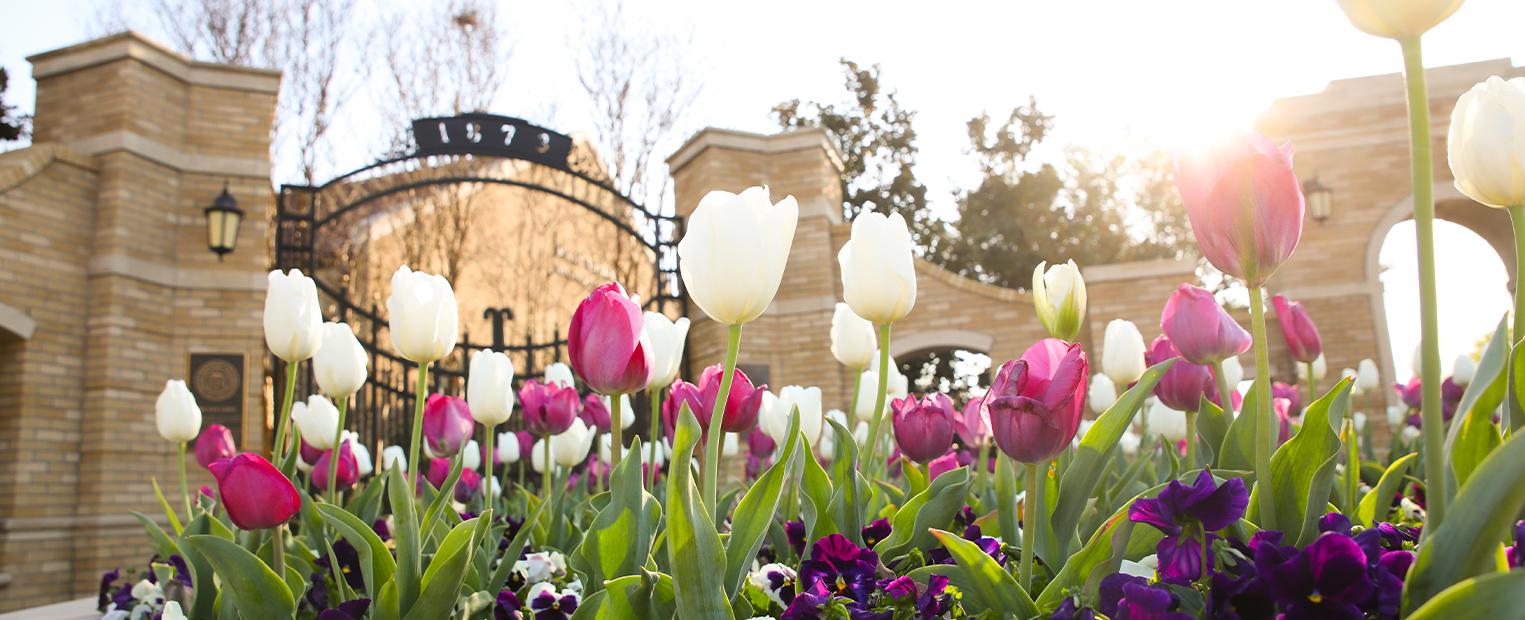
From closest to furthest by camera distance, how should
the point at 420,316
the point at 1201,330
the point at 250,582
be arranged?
1. the point at 250,582
2. the point at 1201,330
3. the point at 420,316

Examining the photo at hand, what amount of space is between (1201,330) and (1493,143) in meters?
0.68

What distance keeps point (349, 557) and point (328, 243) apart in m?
14.1

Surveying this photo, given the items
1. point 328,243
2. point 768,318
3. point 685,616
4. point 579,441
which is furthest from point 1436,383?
point 328,243

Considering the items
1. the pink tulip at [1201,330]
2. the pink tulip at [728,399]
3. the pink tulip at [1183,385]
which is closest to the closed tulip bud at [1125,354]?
the pink tulip at [1183,385]

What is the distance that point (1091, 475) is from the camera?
121cm

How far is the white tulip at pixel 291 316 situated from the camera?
1890 millimetres

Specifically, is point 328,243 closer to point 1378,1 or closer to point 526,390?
point 526,390

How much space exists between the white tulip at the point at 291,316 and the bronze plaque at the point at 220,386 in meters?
6.13

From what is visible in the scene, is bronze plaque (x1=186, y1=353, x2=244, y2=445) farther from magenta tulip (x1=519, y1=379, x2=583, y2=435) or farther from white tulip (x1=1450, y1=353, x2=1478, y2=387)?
white tulip (x1=1450, y1=353, x2=1478, y2=387)

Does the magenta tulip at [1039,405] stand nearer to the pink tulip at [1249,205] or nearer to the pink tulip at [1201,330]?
the pink tulip at [1249,205]

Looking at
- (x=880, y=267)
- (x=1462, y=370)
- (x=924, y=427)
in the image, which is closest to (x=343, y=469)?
(x=924, y=427)

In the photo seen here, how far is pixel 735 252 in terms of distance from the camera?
1188mm

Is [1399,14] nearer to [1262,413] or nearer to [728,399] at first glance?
[1262,413]

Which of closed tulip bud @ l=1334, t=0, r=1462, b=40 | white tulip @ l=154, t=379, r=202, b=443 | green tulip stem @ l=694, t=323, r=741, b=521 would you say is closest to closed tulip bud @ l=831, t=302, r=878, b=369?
green tulip stem @ l=694, t=323, r=741, b=521
